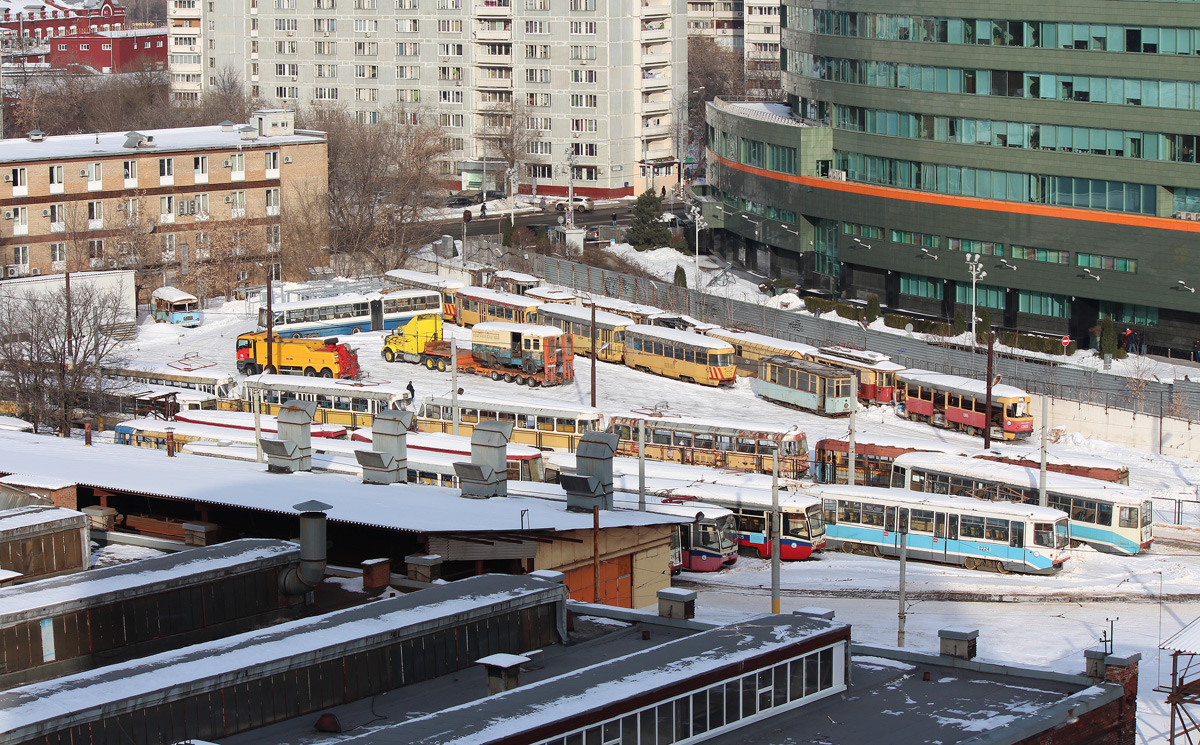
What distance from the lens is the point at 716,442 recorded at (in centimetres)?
5950

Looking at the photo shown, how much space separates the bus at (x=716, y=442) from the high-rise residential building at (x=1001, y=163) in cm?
2627

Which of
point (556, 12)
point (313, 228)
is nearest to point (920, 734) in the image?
point (313, 228)

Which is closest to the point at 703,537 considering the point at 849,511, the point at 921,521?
the point at 849,511

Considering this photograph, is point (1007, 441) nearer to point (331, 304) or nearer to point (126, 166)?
point (331, 304)

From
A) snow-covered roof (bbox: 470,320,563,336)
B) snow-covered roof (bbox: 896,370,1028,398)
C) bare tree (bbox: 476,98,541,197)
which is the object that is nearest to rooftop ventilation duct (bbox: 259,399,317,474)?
snow-covered roof (bbox: 470,320,563,336)

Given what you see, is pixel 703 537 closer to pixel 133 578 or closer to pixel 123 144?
pixel 133 578

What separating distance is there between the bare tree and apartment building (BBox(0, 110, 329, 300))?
35164 mm

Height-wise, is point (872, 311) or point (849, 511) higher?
point (872, 311)

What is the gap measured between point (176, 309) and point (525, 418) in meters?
28.1

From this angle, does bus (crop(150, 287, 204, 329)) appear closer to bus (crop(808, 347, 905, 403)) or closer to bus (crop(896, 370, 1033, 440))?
bus (crop(808, 347, 905, 403))

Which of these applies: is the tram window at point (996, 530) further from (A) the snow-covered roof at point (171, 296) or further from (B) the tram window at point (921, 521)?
(A) the snow-covered roof at point (171, 296)

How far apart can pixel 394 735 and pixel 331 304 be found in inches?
2266

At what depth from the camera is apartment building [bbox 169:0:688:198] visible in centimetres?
13050

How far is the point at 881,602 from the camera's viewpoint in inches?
1801
